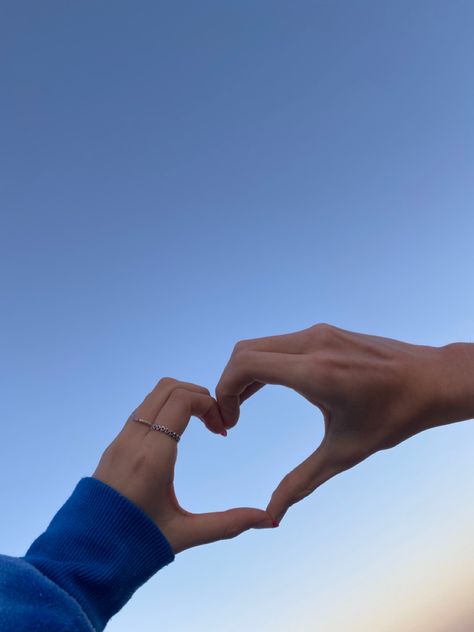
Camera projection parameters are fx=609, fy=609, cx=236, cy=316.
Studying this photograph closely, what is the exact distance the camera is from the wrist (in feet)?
4.28

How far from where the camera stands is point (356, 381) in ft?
4.33

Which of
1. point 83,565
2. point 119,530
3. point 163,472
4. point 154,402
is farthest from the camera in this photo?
point 154,402

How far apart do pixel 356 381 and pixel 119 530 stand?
627 mm

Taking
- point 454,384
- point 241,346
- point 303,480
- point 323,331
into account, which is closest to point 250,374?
point 241,346

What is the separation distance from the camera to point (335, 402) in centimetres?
135

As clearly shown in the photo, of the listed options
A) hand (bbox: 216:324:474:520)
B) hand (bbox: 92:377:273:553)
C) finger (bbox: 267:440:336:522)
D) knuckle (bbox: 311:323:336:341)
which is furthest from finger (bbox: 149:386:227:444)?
knuckle (bbox: 311:323:336:341)

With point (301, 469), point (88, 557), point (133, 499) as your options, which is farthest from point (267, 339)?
point (88, 557)

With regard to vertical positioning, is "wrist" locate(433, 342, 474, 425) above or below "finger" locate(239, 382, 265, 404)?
below

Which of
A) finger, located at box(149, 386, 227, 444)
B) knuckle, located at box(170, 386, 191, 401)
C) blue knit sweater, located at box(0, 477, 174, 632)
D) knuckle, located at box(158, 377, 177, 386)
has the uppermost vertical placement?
knuckle, located at box(158, 377, 177, 386)

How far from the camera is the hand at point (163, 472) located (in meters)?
1.47

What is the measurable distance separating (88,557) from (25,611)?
307mm

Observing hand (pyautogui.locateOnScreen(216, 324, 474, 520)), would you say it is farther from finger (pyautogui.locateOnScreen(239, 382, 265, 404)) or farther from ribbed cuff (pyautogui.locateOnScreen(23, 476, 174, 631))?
ribbed cuff (pyautogui.locateOnScreen(23, 476, 174, 631))

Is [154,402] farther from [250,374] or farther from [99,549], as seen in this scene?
[99,549]

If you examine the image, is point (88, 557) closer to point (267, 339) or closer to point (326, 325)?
point (267, 339)
